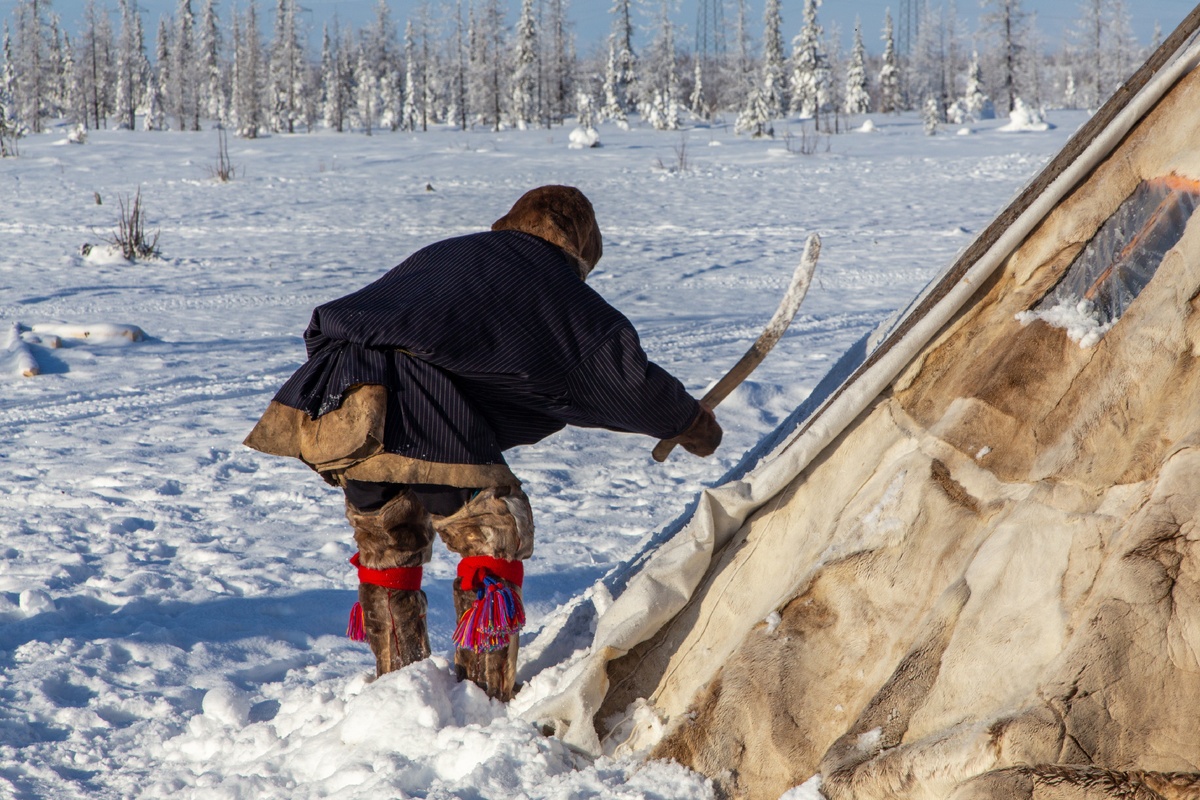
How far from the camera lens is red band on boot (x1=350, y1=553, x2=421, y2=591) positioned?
231 cm

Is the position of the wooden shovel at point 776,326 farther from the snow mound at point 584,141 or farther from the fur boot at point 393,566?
the snow mound at point 584,141

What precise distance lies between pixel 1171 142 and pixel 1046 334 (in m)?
0.45

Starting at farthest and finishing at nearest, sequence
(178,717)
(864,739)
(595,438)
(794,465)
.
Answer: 1. (595,438)
2. (178,717)
3. (794,465)
4. (864,739)

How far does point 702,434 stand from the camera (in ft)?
7.50

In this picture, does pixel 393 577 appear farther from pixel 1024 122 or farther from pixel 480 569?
pixel 1024 122

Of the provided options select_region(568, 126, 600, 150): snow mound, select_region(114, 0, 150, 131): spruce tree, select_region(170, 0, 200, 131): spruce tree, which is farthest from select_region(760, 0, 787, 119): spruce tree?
select_region(114, 0, 150, 131): spruce tree

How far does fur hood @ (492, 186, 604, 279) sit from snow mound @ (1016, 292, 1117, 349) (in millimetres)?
944

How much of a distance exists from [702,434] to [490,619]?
2.11 feet

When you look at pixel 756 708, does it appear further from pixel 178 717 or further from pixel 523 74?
pixel 523 74

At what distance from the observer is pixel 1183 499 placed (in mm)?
1498

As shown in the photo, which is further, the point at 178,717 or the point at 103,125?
the point at 103,125

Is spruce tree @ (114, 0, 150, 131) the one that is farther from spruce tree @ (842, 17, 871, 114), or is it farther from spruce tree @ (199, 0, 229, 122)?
spruce tree @ (842, 17, 871, 114)

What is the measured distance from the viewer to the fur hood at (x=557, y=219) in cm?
228

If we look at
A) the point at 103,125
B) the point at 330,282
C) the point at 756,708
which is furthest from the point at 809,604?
the point at 103,125
